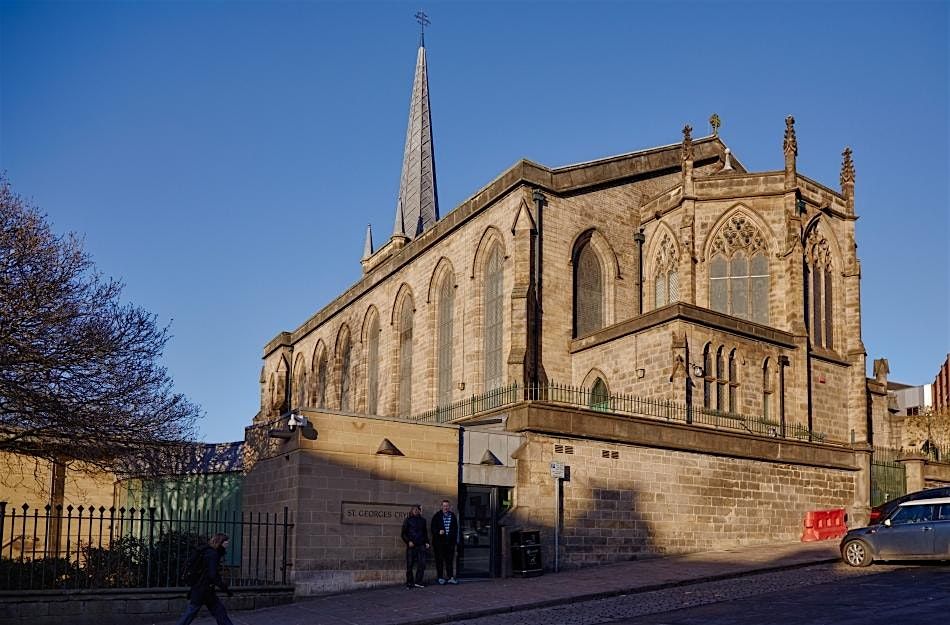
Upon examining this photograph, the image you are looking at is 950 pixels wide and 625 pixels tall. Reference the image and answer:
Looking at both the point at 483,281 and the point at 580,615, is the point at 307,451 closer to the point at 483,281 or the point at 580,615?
the point at 580,615

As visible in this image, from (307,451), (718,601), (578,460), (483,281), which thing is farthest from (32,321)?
(483,281)

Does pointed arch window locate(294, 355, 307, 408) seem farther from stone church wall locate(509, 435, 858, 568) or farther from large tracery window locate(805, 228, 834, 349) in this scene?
stone church wall locate(509, 435, 858, 568)

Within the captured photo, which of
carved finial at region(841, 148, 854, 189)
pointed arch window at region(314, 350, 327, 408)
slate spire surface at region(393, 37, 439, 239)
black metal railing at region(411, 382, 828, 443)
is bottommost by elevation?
black metal railing at region(411, 382, 828, 443)

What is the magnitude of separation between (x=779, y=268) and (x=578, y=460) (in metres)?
14.3

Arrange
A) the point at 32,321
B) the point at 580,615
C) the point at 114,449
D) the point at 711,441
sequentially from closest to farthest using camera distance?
the point at 580,615 < the point at 32,321 < the point at 114,449 < the point at 711,441

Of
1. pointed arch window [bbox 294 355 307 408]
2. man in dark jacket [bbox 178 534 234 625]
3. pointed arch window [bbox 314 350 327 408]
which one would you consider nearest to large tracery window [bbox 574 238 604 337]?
man in dark jacket [bbox 178 534 234 625]

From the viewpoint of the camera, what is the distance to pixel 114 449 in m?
21.9

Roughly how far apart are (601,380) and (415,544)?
43.4ft

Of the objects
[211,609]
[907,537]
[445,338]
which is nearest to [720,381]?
[907,537]

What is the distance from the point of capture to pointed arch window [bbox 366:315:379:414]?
4497 cm

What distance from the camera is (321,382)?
52.6 meters

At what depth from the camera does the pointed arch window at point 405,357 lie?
4059cm

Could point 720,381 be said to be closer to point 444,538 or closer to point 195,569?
point 444,538

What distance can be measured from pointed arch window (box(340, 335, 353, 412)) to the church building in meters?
1.89
